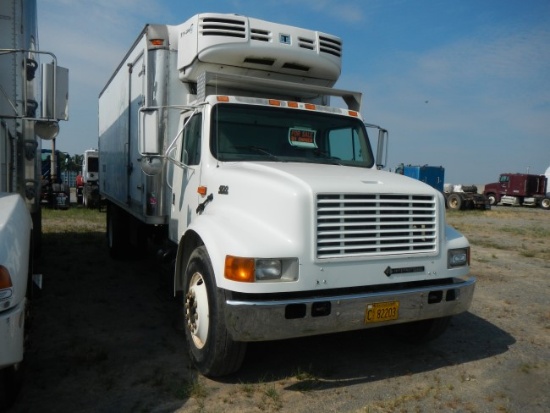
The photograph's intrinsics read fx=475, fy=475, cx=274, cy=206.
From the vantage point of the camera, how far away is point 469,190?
31453mm

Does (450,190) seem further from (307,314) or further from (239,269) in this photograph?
(239,269)

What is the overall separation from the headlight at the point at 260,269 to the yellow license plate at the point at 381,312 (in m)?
0.69

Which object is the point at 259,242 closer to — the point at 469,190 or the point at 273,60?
the point at 273,60

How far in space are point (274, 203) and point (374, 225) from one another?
836 millimetres

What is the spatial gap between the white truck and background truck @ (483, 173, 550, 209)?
112ft

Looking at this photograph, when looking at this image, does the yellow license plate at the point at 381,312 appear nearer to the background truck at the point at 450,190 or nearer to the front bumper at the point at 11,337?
the front bumper at the point at 11,337

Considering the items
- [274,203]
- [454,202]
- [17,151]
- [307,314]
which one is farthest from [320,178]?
[454,202]

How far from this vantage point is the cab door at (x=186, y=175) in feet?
16.1

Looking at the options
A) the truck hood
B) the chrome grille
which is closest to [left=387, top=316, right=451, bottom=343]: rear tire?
the chrome grille

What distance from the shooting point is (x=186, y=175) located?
5145 millimetres

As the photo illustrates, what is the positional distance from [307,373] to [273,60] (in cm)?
348

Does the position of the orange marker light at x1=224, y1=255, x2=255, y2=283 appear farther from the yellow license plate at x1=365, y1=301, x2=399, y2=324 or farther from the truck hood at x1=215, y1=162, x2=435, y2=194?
the yellow license plate at x1=365, y1=301, x2=399, y2=324

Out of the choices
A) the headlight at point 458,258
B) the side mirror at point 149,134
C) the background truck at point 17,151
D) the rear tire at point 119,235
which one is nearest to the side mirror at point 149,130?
the side mirror at point 149,134

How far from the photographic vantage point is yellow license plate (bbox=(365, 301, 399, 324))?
12.3 feet
